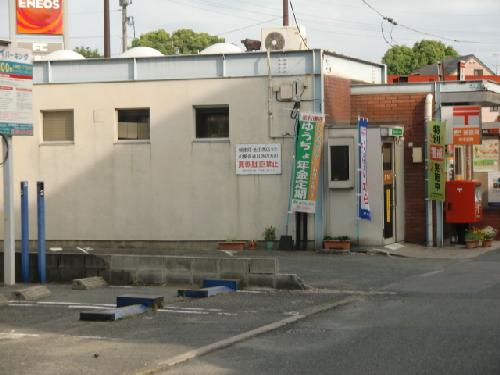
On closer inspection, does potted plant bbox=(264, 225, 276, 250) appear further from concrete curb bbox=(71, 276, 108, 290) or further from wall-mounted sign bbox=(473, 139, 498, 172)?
wall-mounted sign bbox=(473, 139, 498, 172)

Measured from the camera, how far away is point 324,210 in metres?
22.3

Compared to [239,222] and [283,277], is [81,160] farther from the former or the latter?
[283,277]

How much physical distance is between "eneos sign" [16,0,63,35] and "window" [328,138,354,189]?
1240 centimetres

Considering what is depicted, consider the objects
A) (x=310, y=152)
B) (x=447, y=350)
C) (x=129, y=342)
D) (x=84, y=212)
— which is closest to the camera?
(x=447, y=350)

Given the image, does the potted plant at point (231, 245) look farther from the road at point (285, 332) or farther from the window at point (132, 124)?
the road at point (285, 332)

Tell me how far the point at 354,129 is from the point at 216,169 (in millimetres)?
3756

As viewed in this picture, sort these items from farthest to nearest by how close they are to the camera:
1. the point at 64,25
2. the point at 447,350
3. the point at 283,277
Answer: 1. the point at 64,25
2. the point at 283,277
3. the point at 447,350

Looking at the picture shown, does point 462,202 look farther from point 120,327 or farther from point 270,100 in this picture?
point 120,327

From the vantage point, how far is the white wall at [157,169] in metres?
22.6

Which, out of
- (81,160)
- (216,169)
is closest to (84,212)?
(81,160)

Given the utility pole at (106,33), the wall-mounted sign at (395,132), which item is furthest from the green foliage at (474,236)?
the utility pole at (106,33)

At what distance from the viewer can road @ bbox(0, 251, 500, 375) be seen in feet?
28.2

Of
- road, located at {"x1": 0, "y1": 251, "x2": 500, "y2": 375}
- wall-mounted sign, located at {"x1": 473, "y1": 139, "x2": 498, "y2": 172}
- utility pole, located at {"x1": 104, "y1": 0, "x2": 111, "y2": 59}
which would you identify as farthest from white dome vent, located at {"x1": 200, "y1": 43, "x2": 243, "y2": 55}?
utility pole, located at {"x1": 104, "y1": 0, "x2": 111, "y2": 59}

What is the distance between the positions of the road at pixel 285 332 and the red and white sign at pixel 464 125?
753cm
